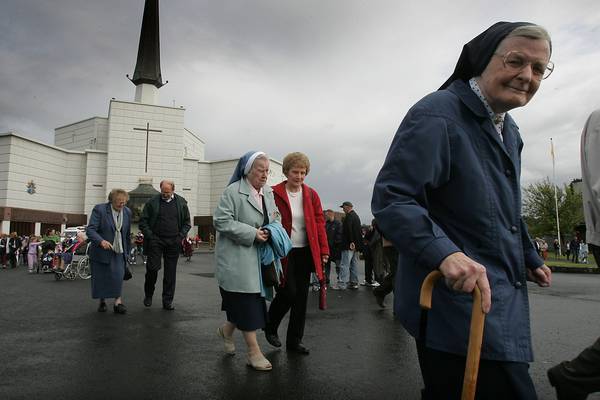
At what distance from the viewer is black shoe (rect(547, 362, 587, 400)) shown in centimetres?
273

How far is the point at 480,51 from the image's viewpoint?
5.94 ft

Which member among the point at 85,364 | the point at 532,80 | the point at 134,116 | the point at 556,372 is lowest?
the point at 85,364

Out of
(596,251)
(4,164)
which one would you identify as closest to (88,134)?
(4,164)

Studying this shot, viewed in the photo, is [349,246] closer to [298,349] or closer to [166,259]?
[166,259]

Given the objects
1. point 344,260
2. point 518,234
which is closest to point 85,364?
point 518,234

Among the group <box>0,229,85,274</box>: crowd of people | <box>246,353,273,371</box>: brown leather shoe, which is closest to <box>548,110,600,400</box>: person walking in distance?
<box>246,353,273,371</box>: brown leather shoe

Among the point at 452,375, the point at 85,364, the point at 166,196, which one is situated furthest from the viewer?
the point at 166,196

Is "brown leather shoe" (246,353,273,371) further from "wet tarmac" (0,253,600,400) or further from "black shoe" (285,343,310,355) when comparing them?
"black shoe" (285,343,310,355)

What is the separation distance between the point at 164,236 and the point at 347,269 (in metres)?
5.14

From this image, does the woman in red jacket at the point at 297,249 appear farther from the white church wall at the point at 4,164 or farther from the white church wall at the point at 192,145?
the white church wall at the point at 192,145

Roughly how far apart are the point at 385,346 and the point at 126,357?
8.62 ft

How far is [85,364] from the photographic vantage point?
13.3 feet

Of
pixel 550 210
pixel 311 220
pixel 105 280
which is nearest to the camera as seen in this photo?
pixel 311 220

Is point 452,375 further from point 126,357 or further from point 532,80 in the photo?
point 126,357
